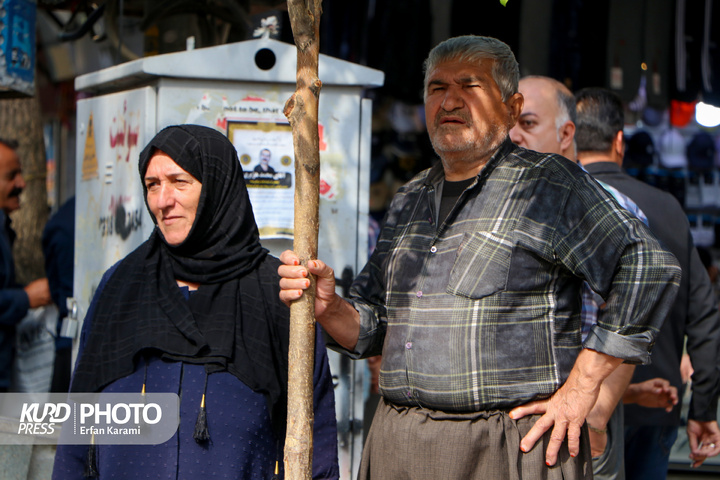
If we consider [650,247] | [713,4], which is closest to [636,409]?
[650,247]

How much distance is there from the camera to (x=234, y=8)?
4.33 meters

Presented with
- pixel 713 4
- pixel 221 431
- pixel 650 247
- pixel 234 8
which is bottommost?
pixel 221 431

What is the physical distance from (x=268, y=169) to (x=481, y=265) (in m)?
1.25

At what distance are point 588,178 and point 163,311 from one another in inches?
50.5

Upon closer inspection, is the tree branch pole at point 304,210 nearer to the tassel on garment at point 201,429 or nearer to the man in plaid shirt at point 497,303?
the man in plaid shirt at point 497,303

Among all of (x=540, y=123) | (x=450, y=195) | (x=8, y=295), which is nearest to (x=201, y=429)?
(x=450, y=195)

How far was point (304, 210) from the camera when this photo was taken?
1911 millimetres

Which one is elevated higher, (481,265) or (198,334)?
(481,265)

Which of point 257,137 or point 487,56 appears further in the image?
point 257,137

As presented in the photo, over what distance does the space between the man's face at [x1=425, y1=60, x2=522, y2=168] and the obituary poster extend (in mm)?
941

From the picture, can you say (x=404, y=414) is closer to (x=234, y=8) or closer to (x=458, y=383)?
(x=458, y=383)

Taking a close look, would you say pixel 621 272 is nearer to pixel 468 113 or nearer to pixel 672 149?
pixel 468 113

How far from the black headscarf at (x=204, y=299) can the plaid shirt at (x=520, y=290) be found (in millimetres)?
403

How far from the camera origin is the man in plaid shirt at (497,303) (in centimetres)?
214
